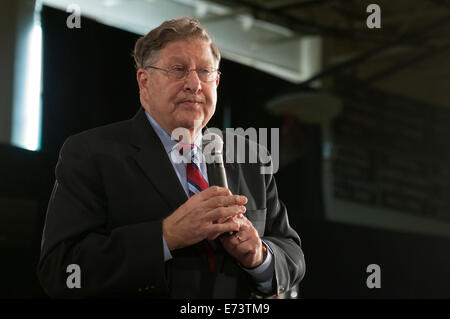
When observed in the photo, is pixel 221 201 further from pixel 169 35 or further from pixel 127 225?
pixel 169 35

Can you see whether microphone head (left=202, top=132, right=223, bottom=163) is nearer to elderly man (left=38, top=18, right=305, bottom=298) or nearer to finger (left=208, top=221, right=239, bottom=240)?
elderly man (left=38, top=18, right=305, bottom=298)

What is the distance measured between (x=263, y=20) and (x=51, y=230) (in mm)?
4361

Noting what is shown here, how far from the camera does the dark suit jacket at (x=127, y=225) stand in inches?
45.1

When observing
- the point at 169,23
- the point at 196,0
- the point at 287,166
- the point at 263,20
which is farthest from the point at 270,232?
the point at 263,20

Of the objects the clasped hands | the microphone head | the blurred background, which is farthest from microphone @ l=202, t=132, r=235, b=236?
the blurred background

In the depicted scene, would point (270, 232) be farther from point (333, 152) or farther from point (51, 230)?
point (333, 152)

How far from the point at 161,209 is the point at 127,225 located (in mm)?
74

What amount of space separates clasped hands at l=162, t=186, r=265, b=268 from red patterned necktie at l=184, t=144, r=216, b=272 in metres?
0.06

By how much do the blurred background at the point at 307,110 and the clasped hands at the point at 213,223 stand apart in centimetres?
64

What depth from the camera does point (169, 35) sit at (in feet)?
3.99

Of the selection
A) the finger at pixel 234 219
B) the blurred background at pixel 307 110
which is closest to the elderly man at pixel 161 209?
the finger at pixel 234 219

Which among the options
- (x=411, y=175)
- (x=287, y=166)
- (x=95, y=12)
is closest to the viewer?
(x=95, y=12)

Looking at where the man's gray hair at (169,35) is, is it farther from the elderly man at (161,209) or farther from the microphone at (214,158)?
the microphone at (214,158)

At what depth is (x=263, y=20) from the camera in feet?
17.3
